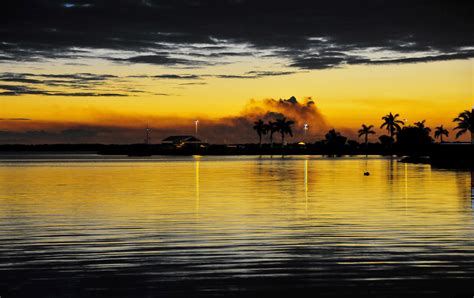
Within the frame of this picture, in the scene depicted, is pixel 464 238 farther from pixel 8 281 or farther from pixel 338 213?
pixel 8 281

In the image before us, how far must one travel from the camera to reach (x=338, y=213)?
1458 inches

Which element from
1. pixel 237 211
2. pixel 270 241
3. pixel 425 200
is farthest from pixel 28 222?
pixel 425 200

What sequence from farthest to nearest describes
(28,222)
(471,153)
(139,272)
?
(471,153)
(28,222)
(139,272)

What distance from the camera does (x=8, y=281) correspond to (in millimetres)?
17750

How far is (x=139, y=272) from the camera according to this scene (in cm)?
1888

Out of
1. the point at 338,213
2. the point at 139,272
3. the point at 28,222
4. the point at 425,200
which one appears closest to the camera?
the point at 139,272

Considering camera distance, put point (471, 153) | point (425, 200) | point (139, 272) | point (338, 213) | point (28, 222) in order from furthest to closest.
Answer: point (471, 153) < point (425, 200) < point (338, 213) < point (28, 222) < point (139, 272)

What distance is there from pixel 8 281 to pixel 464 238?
16.5 m

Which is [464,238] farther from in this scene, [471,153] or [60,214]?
[471,153]

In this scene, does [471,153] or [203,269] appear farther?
[471,153]

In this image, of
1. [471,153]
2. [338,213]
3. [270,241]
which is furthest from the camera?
[471,153]

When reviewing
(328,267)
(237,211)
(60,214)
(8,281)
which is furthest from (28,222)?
(328,267)

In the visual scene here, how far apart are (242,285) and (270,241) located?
8724 millimetres

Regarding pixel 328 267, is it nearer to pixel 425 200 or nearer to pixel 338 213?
pixel 338 213
